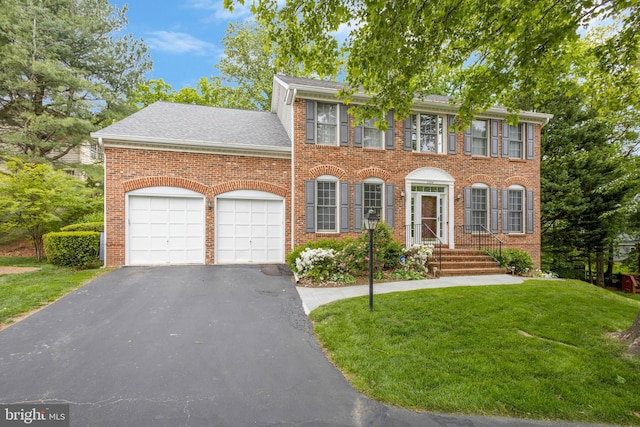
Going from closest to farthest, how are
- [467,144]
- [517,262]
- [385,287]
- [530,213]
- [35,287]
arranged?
[35,287] → [385,287] → [517,262] → [467,144] → [530,213]

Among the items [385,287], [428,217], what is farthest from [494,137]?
[385,287]

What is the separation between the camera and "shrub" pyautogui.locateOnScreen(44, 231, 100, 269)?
8.35 m

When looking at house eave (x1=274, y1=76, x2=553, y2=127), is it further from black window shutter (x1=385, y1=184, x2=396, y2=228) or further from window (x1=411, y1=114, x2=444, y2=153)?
black window shutter (x1=385, y1=184, x2=396, y2=228)

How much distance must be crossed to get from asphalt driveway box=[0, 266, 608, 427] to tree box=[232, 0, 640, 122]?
459cm

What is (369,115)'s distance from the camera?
5703 millimetres

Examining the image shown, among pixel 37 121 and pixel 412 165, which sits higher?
pixel 37 121

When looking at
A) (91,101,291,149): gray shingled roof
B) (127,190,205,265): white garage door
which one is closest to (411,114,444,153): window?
(91,101,291,149): gray shingled roof

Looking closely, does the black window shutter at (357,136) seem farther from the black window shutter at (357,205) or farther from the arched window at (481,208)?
the arched window at (481,208)

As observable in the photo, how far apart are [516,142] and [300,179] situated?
9.50 meters

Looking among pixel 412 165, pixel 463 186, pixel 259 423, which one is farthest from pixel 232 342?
pixel 463 186

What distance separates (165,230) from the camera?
944 cm

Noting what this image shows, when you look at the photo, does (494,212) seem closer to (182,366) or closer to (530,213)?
(530,213)

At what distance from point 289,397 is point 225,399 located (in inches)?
27.2

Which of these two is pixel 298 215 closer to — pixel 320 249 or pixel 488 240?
pixel 320 249
